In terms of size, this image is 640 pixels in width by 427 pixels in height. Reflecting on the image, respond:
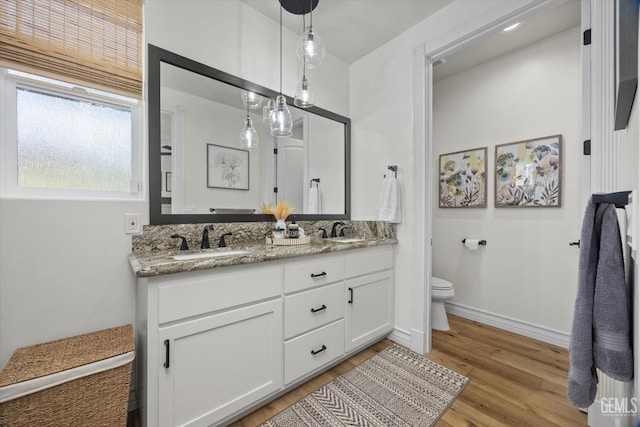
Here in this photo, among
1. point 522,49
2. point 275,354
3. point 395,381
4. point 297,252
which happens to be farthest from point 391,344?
point 522,49

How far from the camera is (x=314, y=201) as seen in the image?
8.08ft

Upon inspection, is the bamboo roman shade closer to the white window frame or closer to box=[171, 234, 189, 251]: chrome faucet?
the white window frame

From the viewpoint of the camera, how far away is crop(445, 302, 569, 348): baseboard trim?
7.17 ft

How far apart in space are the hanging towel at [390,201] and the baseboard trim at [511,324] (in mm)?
1399

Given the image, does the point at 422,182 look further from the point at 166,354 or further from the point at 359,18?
the point at 166,354

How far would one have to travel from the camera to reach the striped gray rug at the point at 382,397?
1391 mm

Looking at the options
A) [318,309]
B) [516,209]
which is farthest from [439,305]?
[318,309]

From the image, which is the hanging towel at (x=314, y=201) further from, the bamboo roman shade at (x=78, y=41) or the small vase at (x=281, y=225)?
the bamboo roman shade at (x=78, y=41)

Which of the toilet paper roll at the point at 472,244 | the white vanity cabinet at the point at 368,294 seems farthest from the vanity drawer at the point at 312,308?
the toilet paper roll at the point at 472,244

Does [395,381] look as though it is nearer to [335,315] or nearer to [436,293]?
[335,315]

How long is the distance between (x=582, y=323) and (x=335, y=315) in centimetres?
133

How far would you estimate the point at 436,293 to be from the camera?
241cm

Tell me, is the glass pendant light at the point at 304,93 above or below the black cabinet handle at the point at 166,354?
above

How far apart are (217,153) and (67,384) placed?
4.61ft
